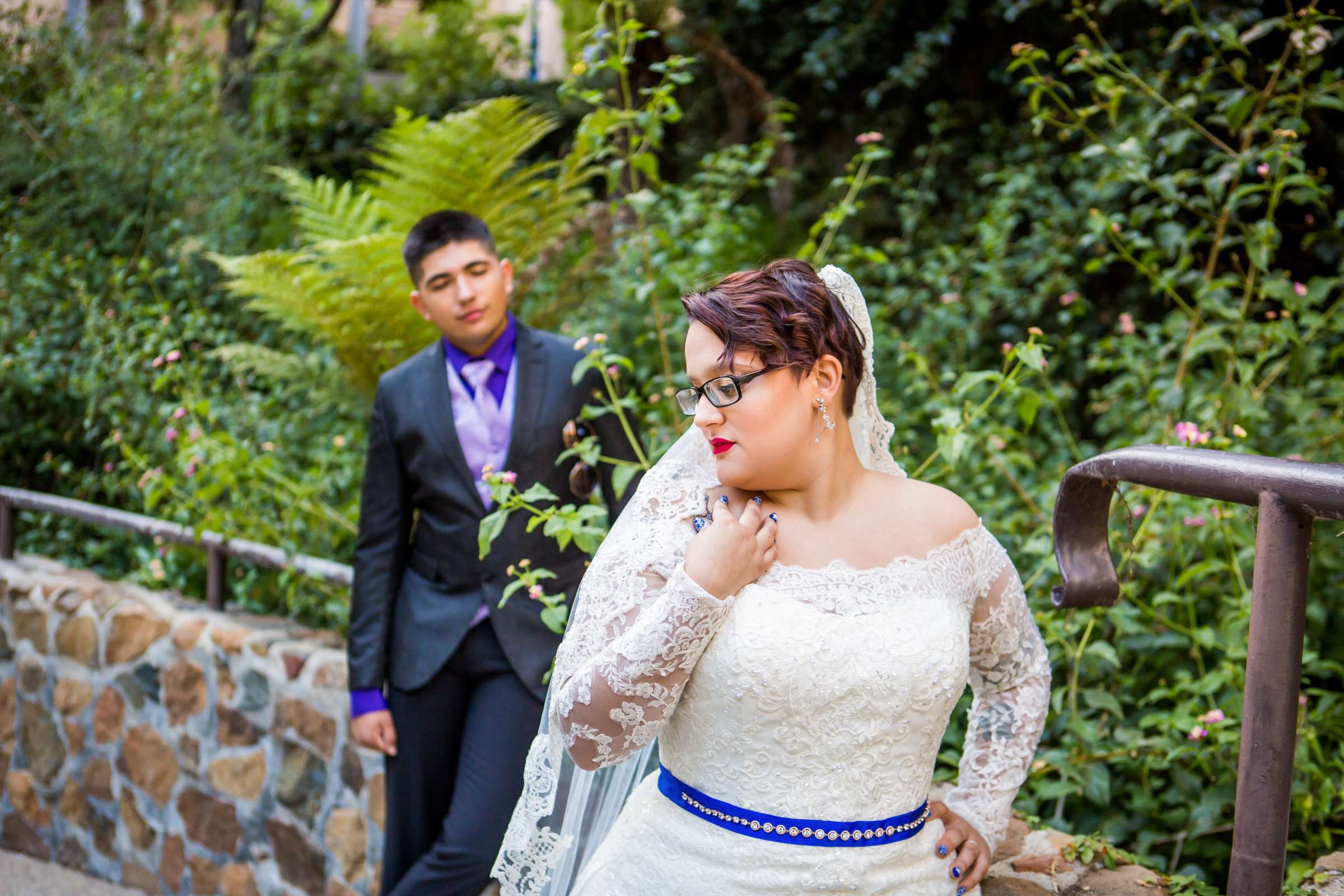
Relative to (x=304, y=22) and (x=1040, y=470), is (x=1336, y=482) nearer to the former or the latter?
(x=1040, y=470)

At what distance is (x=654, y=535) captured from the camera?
1.78 m

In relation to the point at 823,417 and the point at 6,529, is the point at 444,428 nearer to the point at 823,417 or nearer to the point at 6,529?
the point at 823,417

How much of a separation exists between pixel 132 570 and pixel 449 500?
3139mm

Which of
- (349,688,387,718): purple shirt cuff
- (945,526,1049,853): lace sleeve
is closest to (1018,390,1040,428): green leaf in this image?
(945,526,1049,853): lace sleeve

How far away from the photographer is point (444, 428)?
2797 millimetres

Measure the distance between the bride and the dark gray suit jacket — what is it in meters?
0.89

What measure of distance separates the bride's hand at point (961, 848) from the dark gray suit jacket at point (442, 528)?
44.1 inches

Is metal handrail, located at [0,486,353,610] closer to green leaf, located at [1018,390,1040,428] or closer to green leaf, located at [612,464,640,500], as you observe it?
green leaf, located at [612,464,640,500]

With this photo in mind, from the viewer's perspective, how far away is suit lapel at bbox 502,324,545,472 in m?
2.79

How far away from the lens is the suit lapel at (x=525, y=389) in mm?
2789

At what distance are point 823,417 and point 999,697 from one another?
0.61 meters

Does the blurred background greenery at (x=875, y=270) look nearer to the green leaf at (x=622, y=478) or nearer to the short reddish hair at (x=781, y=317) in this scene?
the green leaf at (x=622, y=478)

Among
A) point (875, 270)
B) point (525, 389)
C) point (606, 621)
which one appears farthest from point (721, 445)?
point (875, 270)

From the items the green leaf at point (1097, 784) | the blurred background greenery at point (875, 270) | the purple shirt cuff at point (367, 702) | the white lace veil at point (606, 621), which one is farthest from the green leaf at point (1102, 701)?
the purple shirt cuff at point (367, 702)
